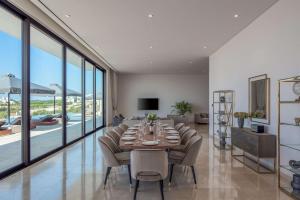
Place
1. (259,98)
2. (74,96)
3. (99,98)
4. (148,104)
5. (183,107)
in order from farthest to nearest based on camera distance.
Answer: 1. (148,104)
2. (183,107)
3. (99,98)
4. (74,96)
5. (259,98)

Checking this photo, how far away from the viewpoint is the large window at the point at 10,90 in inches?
172

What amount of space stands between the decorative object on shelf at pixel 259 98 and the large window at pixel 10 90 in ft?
17.1

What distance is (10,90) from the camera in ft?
15.0

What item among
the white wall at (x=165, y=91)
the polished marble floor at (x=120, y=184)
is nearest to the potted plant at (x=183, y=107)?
the white wall at (x=165, y=91)

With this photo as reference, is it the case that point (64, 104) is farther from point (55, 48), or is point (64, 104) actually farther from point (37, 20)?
point (37, 20)

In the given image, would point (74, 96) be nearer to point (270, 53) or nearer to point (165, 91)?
point (270, 53)

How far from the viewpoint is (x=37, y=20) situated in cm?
523

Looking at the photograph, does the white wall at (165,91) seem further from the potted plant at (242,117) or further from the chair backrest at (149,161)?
the chair backrest at (149,161)

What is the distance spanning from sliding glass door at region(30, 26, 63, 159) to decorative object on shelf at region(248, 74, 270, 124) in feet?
17.1

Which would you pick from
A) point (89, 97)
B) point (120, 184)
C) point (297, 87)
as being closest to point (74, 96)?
point (89, 97)

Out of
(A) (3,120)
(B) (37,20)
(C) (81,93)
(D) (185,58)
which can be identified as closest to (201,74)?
(D) (185,58)

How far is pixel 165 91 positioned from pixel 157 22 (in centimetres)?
984

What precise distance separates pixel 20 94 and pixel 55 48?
2197mm

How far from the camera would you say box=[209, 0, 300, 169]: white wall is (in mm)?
3990
